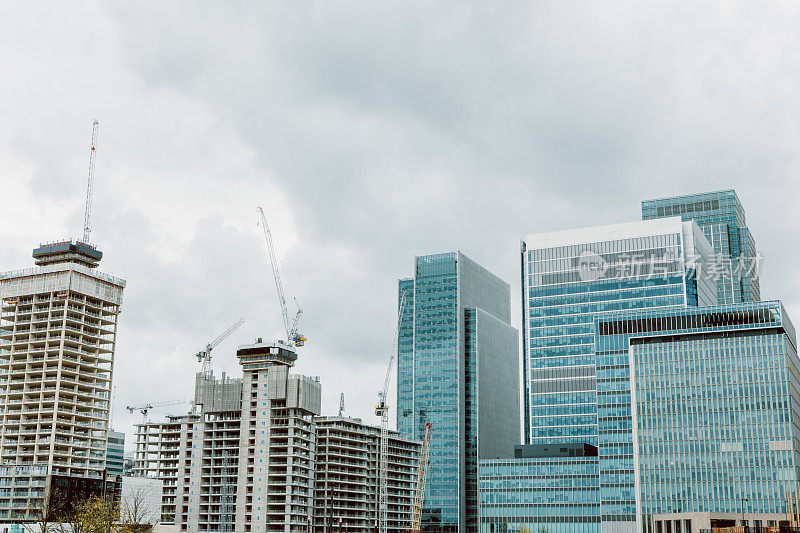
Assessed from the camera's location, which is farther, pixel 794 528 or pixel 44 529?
pixel 794 528

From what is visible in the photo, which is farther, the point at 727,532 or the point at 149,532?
the point at 727,532

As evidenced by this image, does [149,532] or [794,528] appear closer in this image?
[149,532]

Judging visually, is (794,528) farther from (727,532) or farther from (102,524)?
(102,524)

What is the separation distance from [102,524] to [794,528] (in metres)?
147

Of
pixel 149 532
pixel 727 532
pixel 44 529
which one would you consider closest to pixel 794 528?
pixel 727 532

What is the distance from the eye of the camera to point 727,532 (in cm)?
19900

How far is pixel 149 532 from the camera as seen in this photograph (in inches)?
7190

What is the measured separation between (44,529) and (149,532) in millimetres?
34694

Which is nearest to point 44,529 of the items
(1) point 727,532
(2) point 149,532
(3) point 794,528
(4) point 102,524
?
(4) point 102,524

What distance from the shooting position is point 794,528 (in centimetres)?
19750

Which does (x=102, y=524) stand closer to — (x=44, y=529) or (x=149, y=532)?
(x=44, y=529)

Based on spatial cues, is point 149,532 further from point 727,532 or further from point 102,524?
point 727,532

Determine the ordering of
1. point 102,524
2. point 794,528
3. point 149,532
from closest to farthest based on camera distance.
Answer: point 102,524
point 149,532
point 794,528

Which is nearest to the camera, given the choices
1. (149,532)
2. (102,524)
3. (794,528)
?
(102,524)
